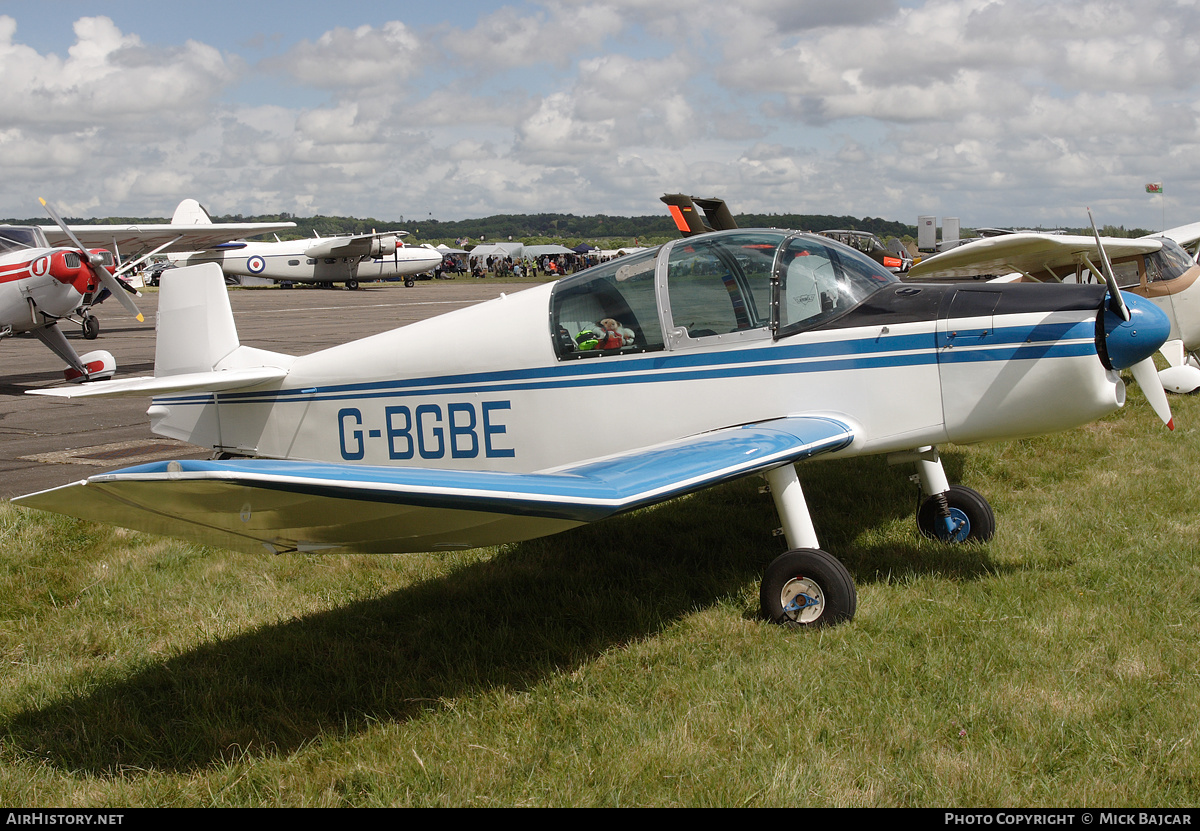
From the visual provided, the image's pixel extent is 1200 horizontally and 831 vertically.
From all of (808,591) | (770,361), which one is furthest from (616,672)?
(770,361)

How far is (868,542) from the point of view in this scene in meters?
5.77

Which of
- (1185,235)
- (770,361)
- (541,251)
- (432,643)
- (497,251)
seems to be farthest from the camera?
(497,251)

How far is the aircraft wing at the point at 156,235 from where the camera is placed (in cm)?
1819

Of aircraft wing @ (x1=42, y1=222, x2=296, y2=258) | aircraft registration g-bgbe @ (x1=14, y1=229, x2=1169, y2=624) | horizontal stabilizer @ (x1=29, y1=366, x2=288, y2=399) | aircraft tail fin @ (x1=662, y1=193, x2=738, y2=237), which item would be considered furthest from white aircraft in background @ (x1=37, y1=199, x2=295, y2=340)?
aircraft registration g-bgbe @ (x1=14, y1=229, x2=1169, y2=624)

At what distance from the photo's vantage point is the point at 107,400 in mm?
13312

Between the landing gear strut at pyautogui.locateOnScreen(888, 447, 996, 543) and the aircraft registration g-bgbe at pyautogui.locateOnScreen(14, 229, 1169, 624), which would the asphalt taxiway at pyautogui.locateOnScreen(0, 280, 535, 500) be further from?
the landing gear strut at pyautogui.locateOnScreen(888, 447, 996, 543)

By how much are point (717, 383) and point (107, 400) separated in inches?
466

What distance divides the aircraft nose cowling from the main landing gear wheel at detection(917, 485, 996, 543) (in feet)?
5.06

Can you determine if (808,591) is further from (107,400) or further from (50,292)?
(50,292)

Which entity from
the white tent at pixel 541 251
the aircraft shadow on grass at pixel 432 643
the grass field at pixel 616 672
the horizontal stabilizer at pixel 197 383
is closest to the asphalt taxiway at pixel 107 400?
the horizontal stabilizer at pixel 197 383

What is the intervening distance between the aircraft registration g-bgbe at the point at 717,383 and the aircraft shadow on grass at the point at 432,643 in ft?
2.40

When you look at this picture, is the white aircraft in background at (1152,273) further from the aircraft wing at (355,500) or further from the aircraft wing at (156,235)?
the aircraft wing at (156,235)

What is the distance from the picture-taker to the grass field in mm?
3150
